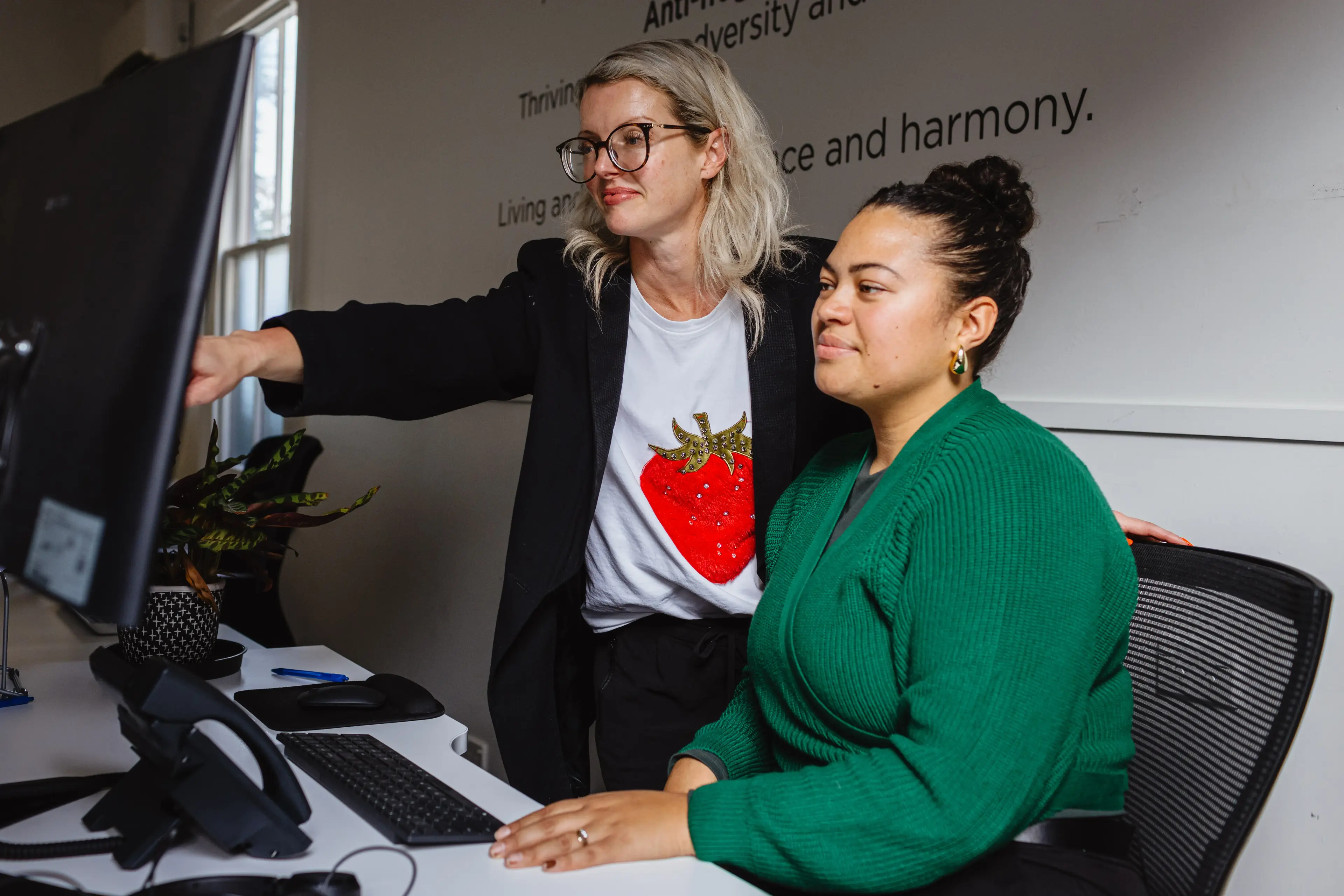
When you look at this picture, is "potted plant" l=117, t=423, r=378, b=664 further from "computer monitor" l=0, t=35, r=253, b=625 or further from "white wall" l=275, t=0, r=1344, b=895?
"white wall" l=275, t=0, r=1344, b=895

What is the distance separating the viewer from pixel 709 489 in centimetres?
166

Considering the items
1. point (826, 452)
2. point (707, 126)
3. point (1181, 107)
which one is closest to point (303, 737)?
point (826, 452)

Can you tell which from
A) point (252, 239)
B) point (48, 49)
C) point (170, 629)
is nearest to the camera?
point (170, 629)

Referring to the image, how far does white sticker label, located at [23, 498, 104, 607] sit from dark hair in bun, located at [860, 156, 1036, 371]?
2.89 feet

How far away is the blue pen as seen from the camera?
64.2 inches

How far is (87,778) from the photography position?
3.69 ft

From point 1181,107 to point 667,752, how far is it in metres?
1.25

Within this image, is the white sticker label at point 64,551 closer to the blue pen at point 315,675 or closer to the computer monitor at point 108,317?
the computer monitor at point 108,317

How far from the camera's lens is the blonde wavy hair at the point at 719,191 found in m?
1.66

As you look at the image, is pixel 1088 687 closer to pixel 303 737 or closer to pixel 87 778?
pixel 303 737

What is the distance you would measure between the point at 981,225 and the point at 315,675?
1142 mm

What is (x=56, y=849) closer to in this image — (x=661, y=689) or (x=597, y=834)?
(x=597, y=834)

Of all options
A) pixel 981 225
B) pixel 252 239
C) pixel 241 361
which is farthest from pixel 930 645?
pixel 252 239

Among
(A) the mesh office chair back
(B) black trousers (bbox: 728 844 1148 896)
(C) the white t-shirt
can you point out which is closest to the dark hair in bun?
(A) the mesh office chair back
